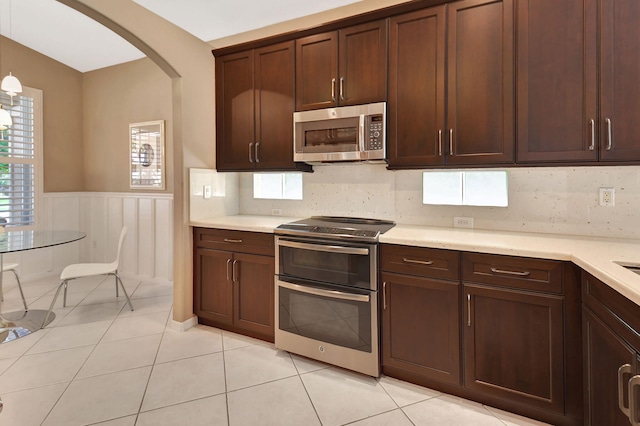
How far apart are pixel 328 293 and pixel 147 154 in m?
3.25

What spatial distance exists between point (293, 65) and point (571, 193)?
7.26ft

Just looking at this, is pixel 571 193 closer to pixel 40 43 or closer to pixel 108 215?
pixel 108 215

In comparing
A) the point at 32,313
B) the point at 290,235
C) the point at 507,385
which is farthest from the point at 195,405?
the point at 32,313

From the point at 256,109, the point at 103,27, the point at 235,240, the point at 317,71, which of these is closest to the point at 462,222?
the point at 317,71

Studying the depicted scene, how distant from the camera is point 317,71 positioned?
262cm

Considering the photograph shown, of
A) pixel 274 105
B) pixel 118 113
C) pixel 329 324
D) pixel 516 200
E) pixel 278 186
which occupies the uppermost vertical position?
pixel 118 113

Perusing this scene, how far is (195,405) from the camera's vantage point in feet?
6.29

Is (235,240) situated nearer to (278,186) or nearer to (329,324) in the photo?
(278,186)

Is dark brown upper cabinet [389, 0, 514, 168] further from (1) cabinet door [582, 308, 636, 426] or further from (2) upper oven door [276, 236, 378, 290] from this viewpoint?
(1) cabinet door [582, 308, 636, 426]

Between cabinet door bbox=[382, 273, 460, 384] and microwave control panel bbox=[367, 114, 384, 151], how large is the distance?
2.96 feet

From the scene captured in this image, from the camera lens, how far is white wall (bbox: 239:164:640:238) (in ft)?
6.67

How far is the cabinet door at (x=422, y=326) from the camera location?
193cm

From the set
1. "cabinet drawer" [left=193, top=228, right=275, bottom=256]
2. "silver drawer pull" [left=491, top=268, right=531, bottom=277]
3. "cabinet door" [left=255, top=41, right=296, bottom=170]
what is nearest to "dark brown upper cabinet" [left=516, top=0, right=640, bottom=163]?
"silver drawer pull" [left=491, top=268, right=531, bottom=277]

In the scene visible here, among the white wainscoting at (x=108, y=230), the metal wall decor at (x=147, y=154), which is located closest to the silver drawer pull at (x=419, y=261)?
the white wainscoting at (x=108, y=230)
